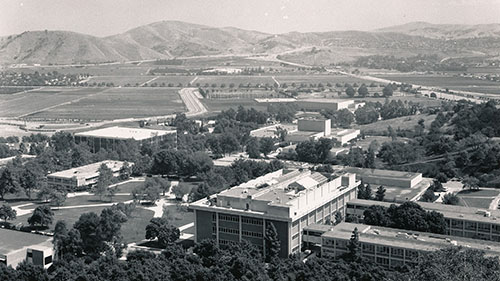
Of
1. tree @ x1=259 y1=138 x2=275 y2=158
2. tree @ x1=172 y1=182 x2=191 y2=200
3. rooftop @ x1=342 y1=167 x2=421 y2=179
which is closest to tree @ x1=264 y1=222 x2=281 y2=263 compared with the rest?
Answer: tree @ x1=172 y1=182 x2=191 y2=200

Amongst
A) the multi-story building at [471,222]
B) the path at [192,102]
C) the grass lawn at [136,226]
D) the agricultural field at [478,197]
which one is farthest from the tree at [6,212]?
the path at [192,102]

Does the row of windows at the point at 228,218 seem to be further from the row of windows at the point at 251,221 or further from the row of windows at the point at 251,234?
the row of windows at the point at 251,234

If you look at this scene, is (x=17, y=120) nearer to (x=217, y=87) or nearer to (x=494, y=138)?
(x=217, y=87)

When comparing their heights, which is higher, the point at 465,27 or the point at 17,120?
the point at 465,27

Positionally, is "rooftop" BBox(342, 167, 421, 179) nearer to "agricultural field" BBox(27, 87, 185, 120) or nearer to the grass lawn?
the grass lawn

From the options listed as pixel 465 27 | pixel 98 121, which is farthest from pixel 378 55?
pixel 98 121

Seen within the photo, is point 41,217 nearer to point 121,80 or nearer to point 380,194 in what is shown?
point 380,194
